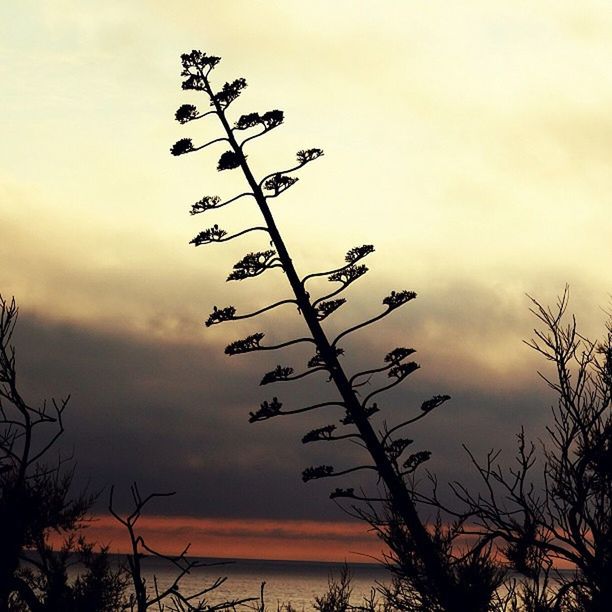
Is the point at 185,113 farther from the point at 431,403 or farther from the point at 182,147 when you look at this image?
the point at 431,403

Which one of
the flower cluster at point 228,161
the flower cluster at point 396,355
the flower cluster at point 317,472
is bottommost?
the flower cluster at point 317,472

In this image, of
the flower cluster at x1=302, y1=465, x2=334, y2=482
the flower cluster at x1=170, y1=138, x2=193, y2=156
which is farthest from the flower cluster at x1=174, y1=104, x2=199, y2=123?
the flower cluster at x1=302, y1=465, x2=334, y2=482

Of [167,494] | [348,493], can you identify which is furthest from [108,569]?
[167,494]

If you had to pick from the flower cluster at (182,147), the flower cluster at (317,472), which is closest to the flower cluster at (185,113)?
the flower cluster at (182,147)

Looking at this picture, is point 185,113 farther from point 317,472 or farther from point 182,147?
point 317,472

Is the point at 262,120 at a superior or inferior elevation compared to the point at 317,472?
superior

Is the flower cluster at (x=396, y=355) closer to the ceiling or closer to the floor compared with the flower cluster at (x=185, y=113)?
closer to the floor

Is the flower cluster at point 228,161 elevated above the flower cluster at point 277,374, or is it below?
above

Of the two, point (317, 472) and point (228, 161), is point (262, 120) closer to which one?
point (228, 161)

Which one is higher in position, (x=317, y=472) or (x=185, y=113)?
(x=185, y=113)

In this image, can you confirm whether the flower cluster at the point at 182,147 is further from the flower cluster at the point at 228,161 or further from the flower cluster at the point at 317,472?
the flower cluster at the point at 317,472

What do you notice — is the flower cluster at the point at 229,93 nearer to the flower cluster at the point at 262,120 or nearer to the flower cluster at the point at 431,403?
the flower cluster at the point at 262,120

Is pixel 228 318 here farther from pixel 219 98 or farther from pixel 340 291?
pixel 219 98

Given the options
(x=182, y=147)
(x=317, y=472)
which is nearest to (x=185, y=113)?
(x=182, y=147)
